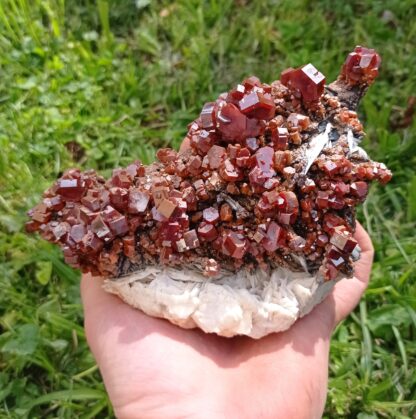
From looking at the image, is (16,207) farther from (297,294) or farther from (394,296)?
(394,296)

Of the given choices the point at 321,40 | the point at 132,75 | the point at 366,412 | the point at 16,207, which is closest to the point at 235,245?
the point at 366,412

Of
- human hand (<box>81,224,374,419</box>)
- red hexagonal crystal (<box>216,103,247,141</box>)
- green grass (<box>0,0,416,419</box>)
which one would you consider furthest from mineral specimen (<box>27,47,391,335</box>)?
green grass (<box>0,0,416,419</box>)

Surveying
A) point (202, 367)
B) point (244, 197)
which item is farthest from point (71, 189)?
point (202, 367)

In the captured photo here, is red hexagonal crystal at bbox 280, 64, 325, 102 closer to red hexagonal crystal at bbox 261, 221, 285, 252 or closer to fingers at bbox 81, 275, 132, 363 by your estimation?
red hexagonal crystal at bbox 261, 221, 285, 252

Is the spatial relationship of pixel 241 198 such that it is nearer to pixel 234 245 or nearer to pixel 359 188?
pixel 234 245

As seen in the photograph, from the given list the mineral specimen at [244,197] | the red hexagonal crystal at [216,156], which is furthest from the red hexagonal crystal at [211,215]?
the red hexagonal crystal at [216,156]

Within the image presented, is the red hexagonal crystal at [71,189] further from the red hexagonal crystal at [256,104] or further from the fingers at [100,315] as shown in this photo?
Answer: the red hexagonal crystal at [256,104]

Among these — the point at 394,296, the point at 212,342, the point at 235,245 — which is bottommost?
the point at 394,296

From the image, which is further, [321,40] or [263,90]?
[321,40]
